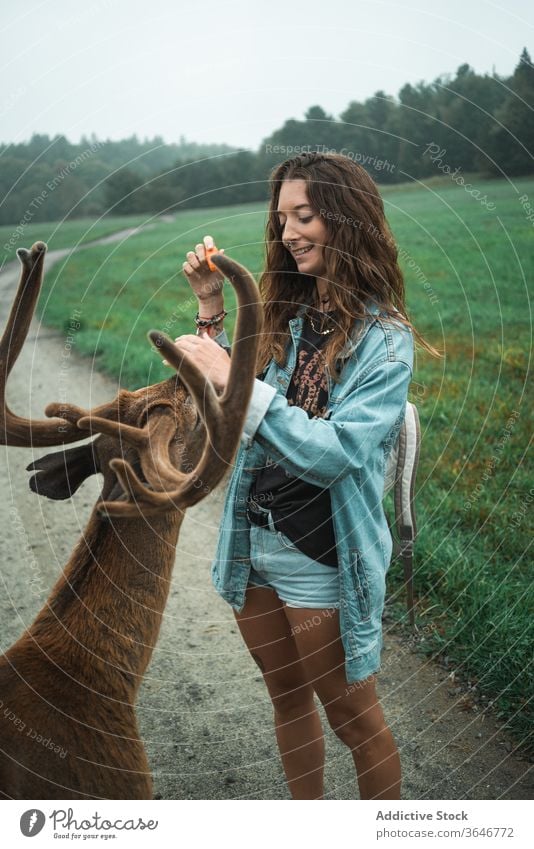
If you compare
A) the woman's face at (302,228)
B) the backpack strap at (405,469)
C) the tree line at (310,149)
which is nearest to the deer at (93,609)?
the woman's face at (302,228)

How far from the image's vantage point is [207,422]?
6.77 ft

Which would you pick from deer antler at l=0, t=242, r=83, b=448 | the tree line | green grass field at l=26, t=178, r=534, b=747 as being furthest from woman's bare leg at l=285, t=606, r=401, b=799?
the tree line

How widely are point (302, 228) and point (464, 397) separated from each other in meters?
4.98

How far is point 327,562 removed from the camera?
8.38 ft

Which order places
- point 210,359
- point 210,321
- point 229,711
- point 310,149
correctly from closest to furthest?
point 210,359
point 210,321
point 229,711
point 310,149

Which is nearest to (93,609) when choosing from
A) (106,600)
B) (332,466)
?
(106,600)

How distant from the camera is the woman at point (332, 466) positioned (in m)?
2.40

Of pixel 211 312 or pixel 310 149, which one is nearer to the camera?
pixel 211 312

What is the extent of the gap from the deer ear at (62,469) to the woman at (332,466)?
53cm

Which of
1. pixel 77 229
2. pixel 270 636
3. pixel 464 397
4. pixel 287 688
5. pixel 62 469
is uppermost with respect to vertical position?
pixel 77 229

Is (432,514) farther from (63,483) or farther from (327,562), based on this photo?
(63,483)

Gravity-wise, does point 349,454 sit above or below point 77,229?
below

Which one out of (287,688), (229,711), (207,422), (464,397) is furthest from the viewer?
(464,397)

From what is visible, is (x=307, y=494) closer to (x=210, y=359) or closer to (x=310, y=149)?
(x=210, y=359)
